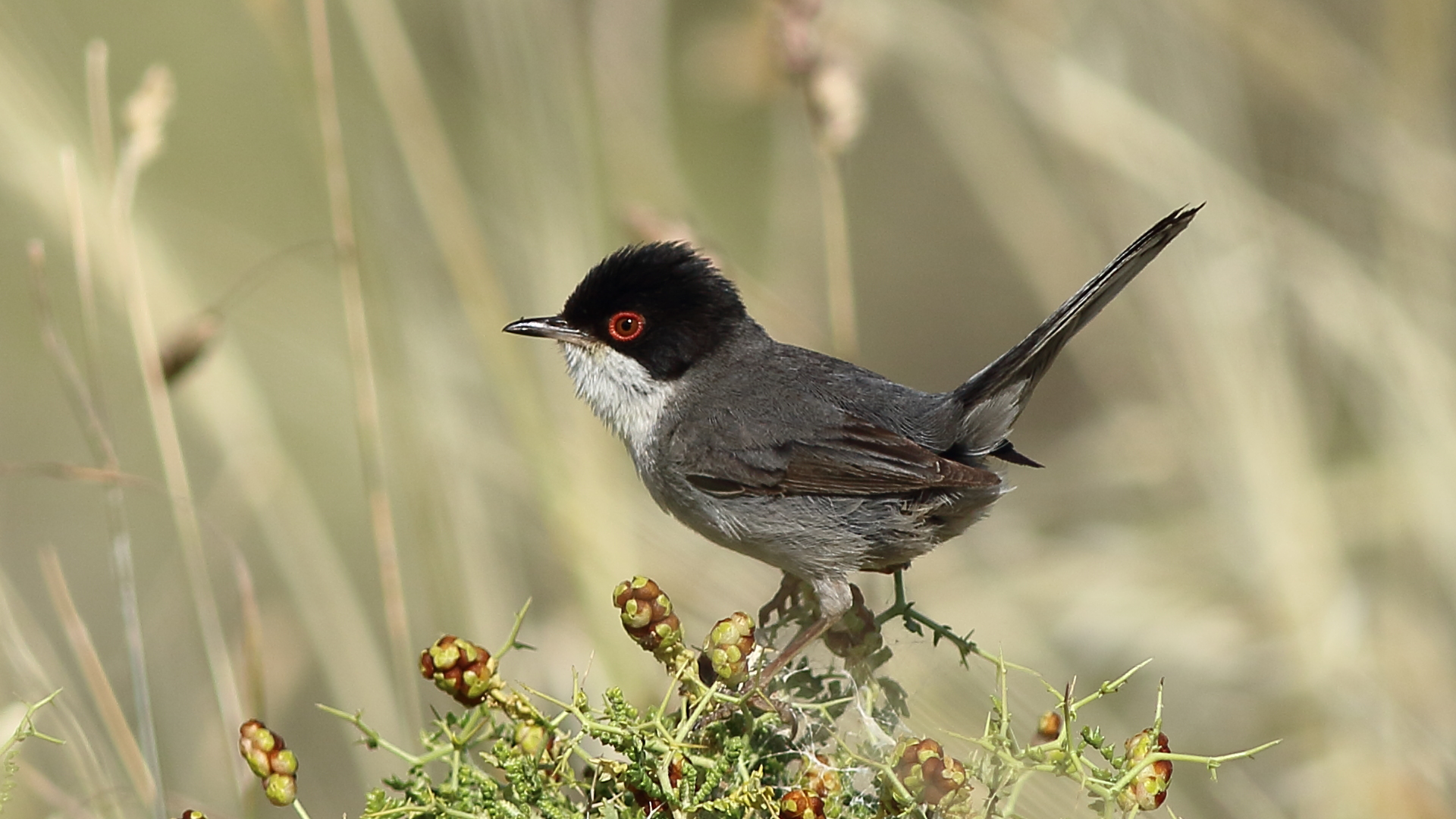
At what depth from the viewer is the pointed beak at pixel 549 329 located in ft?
10.3

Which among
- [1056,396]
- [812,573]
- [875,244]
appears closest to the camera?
[812,573]

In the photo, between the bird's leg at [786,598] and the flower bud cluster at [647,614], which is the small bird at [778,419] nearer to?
the bird's leg at [786,598]

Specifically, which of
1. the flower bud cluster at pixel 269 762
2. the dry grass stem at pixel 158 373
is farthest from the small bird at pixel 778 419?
the flower bud cluster at pixel 269 762

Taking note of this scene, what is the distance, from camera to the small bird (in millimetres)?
2951

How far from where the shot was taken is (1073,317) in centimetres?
275

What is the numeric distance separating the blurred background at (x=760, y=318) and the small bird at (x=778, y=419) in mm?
134

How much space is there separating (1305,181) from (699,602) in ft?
8.48

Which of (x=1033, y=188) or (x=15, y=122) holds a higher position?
(x=1033, y=188)

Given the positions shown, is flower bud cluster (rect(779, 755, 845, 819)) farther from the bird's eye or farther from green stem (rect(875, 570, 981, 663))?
the bird's eye

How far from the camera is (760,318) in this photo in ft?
12.5

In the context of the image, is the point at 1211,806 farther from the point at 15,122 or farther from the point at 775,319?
the point at 15,122

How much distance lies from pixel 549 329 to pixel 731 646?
181 cm

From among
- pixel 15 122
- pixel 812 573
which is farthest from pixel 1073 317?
pixel 15 122

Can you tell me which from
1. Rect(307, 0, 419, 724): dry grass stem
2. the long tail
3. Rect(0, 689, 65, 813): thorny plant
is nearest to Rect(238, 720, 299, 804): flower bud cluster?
Rect(0, 689, 65, 813): thorny plant
